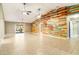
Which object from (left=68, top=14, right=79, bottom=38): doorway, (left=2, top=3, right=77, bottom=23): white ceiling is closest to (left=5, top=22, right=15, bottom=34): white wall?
(left=2, top=3, right=77, bottom=23): white ceiling

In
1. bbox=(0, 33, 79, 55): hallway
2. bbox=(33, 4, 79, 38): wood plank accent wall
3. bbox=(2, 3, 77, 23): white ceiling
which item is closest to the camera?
bbox=(0, 33, 79, 55): hallway

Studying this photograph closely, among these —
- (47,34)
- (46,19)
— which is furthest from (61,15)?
(47,34)

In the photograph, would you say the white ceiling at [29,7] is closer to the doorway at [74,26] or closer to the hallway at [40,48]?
the doorway at [74,26]

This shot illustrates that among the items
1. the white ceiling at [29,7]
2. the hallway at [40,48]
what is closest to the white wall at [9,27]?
the white ceiling at [29,7]

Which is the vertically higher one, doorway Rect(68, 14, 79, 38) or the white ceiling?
the white ceiling

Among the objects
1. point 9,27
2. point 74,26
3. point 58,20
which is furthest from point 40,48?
point 9,27

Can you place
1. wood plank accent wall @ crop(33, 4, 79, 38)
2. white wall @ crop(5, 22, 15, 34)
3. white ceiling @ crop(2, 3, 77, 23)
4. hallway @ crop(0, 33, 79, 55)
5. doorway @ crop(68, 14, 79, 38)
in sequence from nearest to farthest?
1. hallway @ crop(0, 33, 79, 55)
2. white ceiling @ crop(2, 3, 77, 23)
3. doorway @ crop(68, 14, 79, 38)
4. wood plank accent wall @ crop(33, 4, 79, 38)
5. white wall @ crop(5, 22, 15, 34)

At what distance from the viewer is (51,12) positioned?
625cm

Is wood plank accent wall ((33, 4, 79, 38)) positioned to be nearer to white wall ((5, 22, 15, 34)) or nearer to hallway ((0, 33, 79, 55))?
hallway ((0, 33, 79, 55))

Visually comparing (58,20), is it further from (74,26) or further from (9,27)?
(9,27)

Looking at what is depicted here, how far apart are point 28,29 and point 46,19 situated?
399 inches

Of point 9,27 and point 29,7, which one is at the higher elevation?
point 29,7
